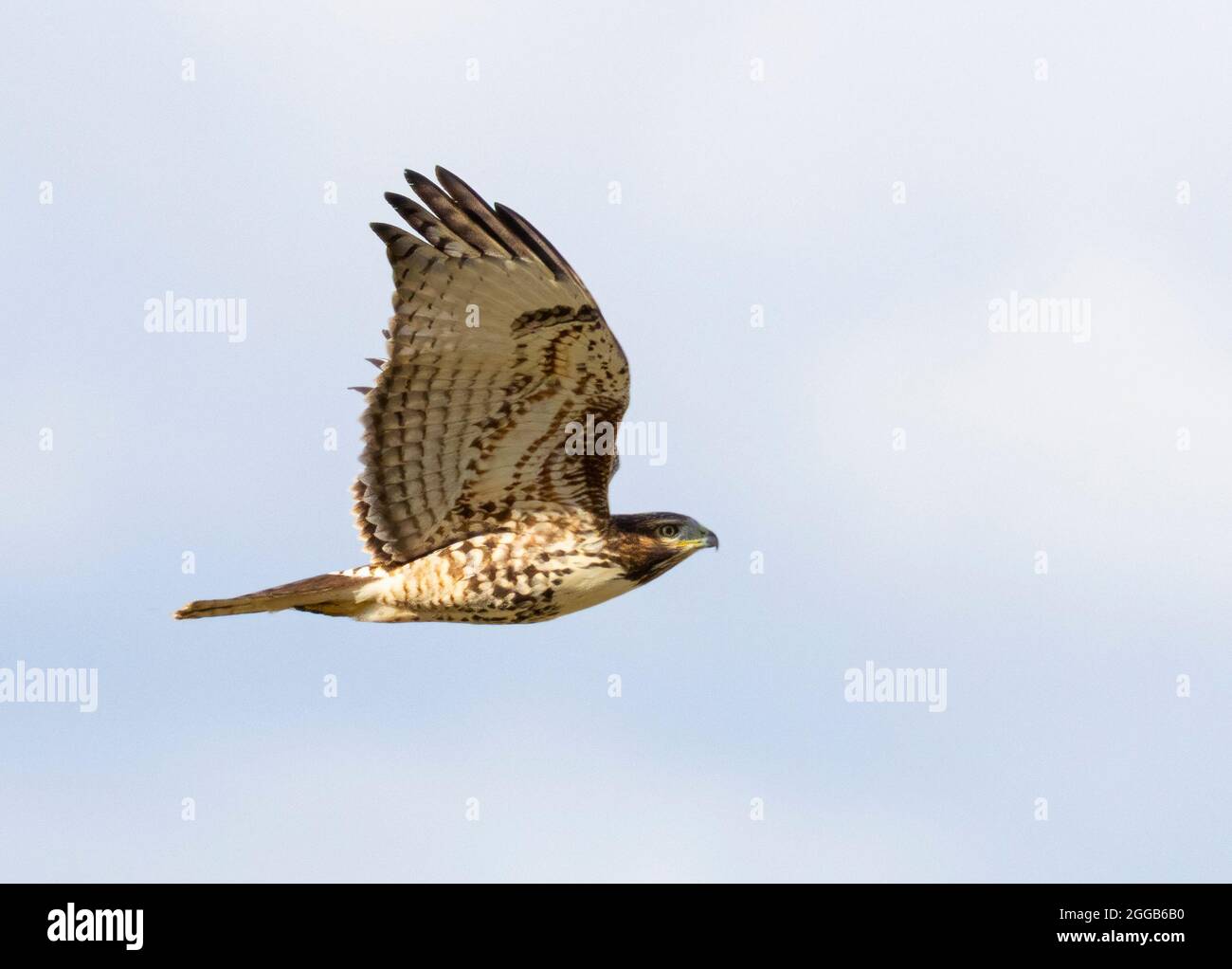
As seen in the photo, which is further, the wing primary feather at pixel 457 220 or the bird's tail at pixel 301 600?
the bird's tail at pixel 301 600

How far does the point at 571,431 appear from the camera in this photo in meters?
12.3

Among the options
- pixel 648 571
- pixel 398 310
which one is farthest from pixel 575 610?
pixel 398 310

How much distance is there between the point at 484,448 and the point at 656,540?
→ 123 centimetres

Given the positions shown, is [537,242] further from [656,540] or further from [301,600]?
[301,600]

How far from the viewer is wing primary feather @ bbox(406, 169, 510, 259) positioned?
448 inches

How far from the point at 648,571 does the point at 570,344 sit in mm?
1616

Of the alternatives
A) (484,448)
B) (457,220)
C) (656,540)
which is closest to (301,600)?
(484,448)

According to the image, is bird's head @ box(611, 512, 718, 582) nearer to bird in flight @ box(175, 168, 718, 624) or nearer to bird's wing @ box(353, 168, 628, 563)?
bird in flight @ box(175, 168, 718, 624)

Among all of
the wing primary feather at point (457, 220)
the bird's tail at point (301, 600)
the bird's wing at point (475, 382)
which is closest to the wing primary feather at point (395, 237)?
the bird's wing at point (475, 382)

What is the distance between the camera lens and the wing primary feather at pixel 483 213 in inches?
446

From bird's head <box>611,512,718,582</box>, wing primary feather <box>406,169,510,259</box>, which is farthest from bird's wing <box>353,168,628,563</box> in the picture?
bird's head <box>611,512,718,582</box>

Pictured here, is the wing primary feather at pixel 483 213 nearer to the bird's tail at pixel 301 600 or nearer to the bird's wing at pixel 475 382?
the bird's wing at pixel 475 382

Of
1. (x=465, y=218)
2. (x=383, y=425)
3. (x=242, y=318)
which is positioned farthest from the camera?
(x=242, y=318)
